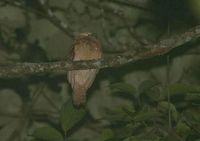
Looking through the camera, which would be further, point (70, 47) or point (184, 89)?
point (70, 47)

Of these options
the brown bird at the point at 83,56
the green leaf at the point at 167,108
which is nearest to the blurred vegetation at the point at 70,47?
the brown bird at the point at 83,56

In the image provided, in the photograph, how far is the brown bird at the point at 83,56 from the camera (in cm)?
256

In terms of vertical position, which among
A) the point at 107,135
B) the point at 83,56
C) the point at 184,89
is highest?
the point at 83,56

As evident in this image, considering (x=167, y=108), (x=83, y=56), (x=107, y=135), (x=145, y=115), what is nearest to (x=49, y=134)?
(x=107, y=135)

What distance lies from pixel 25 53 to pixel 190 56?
1.33 m

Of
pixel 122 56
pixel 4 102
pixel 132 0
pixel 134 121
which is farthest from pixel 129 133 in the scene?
pixel 4 102

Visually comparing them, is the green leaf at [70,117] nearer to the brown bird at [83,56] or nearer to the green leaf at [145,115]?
the green leaf at [145,115]

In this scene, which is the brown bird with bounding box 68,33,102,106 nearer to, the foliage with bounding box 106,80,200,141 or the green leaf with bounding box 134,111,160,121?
the foliage with bounding box 106,80,200,141

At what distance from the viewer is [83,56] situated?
2.56 m

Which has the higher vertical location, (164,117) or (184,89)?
(184,89)

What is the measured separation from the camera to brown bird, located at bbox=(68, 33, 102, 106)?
101 inches

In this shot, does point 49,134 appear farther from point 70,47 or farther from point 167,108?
point 70,47

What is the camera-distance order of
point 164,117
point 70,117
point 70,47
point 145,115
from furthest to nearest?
1. point 70,47
2. point 164,117
3. point 70,117
4. point 145,115

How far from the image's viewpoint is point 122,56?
181 centimetres
